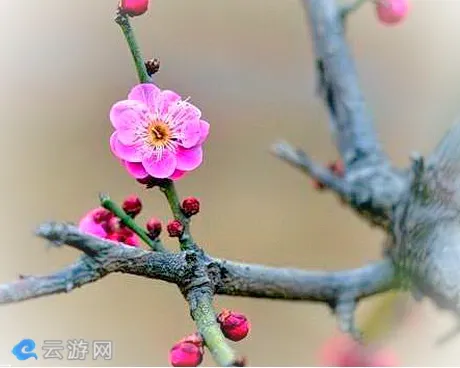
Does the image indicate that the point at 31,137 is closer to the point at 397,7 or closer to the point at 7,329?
the point at 7,329

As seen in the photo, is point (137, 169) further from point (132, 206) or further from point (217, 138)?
point (217, 138)

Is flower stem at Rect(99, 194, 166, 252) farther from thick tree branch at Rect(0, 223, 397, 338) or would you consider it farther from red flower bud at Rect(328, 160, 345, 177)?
red flower bud at Rect(328, 160, 345, 177)

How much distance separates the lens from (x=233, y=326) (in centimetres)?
35

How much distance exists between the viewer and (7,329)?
45cm

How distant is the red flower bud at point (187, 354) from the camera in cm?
33

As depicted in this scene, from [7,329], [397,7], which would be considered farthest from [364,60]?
[7,329]

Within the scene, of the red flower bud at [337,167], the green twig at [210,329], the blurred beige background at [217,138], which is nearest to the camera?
the green twig at [210,329]

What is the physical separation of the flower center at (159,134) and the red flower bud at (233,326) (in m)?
0.09

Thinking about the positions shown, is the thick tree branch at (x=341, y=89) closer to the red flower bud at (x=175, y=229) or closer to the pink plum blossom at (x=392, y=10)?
the pink plum blossom at (x=392, y=10)

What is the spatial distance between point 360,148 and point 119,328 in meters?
0.20

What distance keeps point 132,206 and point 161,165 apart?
3 cm

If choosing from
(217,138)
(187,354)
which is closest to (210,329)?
(187,354)

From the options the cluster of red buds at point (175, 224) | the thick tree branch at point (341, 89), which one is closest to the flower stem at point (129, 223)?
Result: the cluster of red buds at point (175, 224)

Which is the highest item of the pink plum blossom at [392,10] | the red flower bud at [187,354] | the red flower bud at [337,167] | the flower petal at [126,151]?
the pink plum blossom at [392,10]
